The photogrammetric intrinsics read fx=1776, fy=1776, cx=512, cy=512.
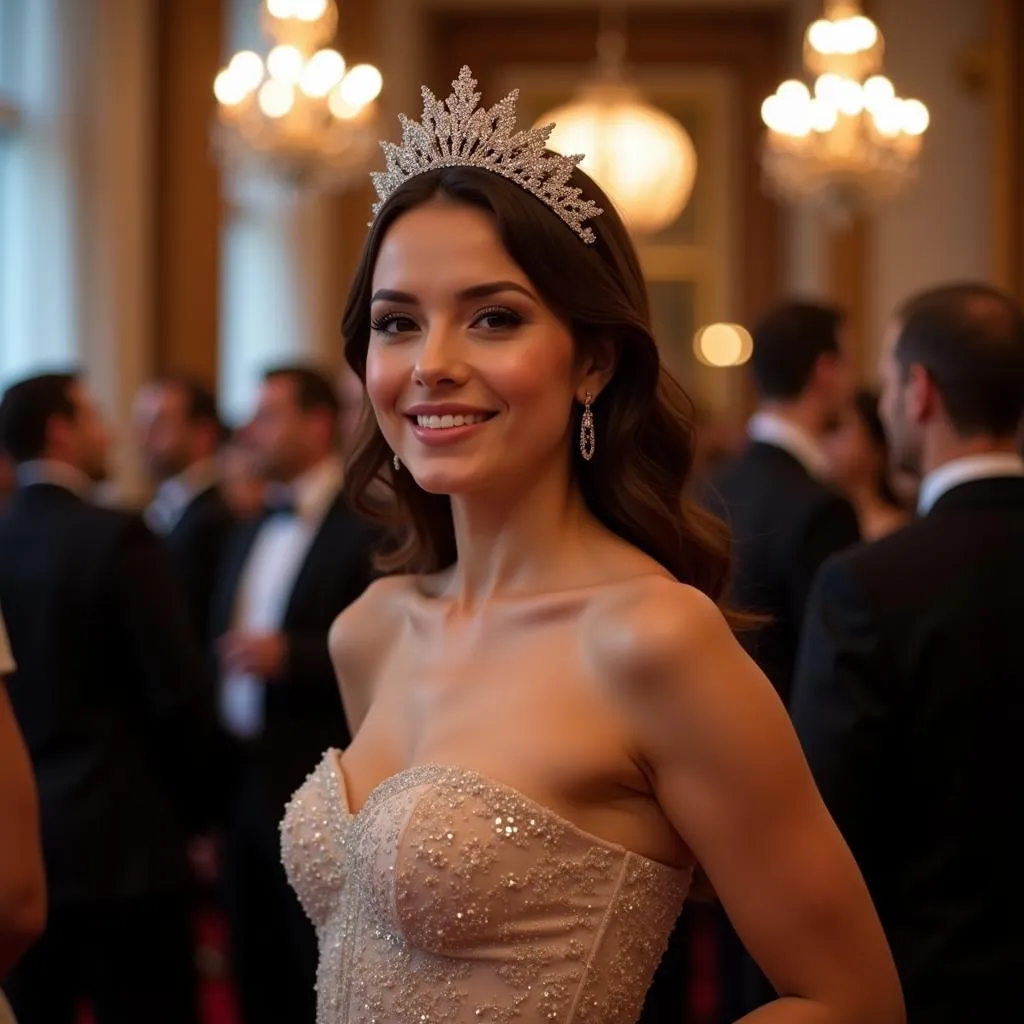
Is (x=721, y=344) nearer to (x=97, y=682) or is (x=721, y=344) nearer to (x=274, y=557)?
(x=274, y=557)

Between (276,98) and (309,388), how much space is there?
7.28 ft

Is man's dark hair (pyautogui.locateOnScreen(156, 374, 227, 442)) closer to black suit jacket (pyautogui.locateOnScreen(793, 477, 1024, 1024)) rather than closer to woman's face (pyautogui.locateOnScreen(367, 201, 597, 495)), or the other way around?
black suit jacket (pyautogui.locateOnScreen(793, 477, 1024, 1024))

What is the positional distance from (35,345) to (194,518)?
209 cm

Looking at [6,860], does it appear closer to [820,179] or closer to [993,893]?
[993,893]

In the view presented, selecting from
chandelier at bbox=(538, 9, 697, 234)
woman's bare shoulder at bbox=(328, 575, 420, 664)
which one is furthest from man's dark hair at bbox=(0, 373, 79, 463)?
chandelier at bbox=(538, 9, 697, 234)

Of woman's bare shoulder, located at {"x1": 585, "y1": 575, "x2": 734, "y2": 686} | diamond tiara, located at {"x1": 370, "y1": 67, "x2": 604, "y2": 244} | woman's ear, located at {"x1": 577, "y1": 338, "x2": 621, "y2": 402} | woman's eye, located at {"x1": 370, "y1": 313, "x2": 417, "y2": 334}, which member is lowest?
woman's bare shoulder, located at {"x1": 585, "y1": 575, "x2": 734, "y2": 686}

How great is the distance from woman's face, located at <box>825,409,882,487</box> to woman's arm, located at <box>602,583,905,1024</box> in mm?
5167

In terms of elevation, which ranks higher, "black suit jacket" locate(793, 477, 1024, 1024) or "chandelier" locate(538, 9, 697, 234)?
"chandelier" locate(538, 9, 697, 234)

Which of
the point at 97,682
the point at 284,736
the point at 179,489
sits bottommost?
the point at 284,736

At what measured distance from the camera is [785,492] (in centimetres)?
513

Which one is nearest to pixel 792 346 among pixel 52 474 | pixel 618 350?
pixel 52 474

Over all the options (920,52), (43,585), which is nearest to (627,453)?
(43,585)

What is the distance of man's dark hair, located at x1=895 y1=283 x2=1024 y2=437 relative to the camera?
362cm

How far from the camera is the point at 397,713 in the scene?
102 inches
